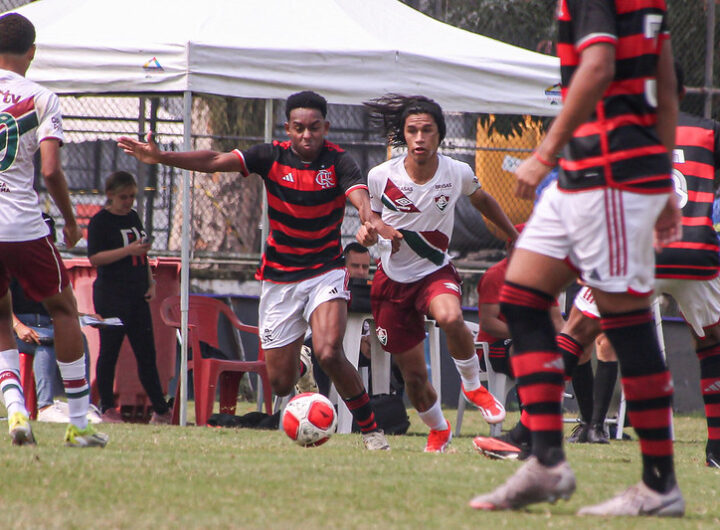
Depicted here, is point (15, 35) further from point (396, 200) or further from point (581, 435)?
point (581, 435)

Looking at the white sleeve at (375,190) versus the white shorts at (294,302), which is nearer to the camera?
the white shorts at (294,302)

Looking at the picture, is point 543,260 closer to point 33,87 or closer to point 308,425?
point 308,425

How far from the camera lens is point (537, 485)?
3.45 metres

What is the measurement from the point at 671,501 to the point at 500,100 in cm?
560

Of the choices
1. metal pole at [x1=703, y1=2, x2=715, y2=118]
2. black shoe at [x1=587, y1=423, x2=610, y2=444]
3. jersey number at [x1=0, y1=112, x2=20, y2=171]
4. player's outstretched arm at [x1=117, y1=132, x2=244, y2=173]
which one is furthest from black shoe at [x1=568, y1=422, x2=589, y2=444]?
Answer: metal pole at [x1=703, y1=2, x2=715, y2=118]

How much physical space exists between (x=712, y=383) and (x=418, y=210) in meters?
2.02

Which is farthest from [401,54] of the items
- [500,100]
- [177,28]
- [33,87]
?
[33,87]

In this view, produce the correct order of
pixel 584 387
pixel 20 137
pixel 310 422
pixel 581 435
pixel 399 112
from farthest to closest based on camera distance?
pixel 584 387
pixel 581 435
pixel 399 112
pixel 310 422
pixel 20 137

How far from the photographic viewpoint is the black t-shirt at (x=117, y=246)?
8.97 metres

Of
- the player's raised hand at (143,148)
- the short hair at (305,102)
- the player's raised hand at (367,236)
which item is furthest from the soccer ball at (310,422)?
the short hair at (305,102)

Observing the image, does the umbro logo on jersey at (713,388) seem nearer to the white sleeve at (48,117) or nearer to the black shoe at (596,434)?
the black shoe at (596,434)

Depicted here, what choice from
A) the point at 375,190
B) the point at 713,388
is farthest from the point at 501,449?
the point at 375,190

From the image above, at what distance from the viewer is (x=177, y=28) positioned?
8461 mm

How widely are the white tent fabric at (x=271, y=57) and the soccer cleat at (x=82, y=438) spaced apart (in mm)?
3210
